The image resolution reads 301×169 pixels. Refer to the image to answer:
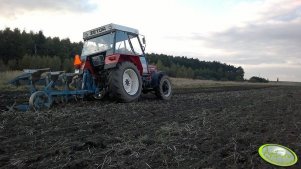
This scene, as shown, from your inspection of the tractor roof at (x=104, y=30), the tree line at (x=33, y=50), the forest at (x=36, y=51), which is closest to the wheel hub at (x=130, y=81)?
the tractor roof at (x=104, y=30)

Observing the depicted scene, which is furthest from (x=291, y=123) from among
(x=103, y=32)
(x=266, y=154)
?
(x=103, y=32)

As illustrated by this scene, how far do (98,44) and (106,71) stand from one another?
42.6 inches

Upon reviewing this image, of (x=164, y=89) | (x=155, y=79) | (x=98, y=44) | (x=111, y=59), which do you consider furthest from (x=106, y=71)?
(x=164, y=89)

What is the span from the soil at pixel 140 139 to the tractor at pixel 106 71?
1.87 metres

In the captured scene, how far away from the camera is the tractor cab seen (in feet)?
32.4

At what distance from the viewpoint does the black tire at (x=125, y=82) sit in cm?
929

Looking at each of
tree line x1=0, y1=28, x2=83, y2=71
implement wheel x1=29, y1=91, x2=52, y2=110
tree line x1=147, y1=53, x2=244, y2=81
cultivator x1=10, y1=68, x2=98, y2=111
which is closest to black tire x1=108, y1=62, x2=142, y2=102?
cultivator x1=10, y1=68, x2=98, y2=111

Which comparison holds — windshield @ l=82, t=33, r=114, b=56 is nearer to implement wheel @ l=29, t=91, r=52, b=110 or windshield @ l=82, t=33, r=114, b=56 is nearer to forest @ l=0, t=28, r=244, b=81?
implement wheel @ l=29, t=91, r=52, b=110

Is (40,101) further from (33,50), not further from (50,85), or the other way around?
(33,50)

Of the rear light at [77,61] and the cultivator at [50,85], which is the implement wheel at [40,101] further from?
the rear light at [77,61]

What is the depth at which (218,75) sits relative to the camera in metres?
84.3

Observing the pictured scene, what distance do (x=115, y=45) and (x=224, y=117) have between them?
14.3 ft

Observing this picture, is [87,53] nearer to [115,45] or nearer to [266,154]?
[115,45]

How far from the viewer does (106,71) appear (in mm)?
9820
